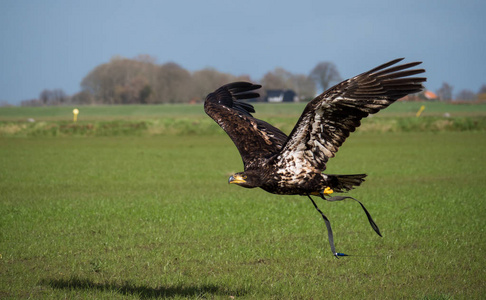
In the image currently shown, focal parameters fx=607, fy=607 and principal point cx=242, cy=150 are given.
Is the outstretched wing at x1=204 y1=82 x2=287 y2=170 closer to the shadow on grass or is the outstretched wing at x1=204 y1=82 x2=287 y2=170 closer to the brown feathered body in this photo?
the brown feathered body

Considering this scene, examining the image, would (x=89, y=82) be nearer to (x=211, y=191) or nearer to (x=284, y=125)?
(x=284, y=125)

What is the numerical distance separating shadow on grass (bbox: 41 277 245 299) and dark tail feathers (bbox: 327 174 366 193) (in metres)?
2.24

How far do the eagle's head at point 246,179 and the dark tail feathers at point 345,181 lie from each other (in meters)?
0.92

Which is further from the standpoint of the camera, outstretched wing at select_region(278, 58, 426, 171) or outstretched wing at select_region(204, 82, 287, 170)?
outstretched wing at select_region(204, 82, 287, 170)

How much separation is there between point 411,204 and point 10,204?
34.8 feet

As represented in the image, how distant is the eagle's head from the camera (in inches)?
262

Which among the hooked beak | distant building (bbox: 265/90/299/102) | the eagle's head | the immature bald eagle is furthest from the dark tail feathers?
distant building (bbox: 265/90/299/102)

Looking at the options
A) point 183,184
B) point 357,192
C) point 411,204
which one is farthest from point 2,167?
point 411,204

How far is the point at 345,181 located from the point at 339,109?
85 centimetres

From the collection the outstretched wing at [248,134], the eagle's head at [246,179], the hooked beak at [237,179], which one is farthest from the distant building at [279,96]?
the hooked beak at [237,179]

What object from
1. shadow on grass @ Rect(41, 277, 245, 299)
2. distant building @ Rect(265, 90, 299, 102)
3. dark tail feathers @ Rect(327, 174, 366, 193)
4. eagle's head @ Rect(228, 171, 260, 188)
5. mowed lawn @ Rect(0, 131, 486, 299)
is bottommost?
distant building @ Rect(265, 90, 299, 102)

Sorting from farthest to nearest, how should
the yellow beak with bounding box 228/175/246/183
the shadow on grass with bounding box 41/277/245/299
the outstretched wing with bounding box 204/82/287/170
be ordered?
the shadow on grass with bounding box 41/277/245/299, the outstretched wing with bounding box 204/82/287/170, the yellow beak with bounding box 228/175/246/183

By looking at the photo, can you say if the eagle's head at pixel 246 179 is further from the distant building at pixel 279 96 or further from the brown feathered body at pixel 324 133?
the distant building at pixel 279 96

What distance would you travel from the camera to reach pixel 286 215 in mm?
14516
